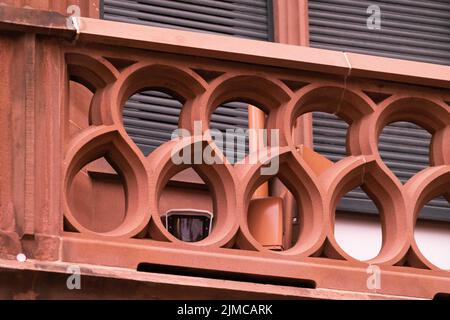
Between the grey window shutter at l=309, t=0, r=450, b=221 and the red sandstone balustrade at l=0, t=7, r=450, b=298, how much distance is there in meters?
1.30

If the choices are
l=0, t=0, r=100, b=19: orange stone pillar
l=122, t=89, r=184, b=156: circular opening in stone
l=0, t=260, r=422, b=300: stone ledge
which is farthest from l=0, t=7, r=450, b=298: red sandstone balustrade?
l=122, t=89, r=184, b=156: circular opening in stone

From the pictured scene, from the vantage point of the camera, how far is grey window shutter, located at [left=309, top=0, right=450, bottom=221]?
11.9m

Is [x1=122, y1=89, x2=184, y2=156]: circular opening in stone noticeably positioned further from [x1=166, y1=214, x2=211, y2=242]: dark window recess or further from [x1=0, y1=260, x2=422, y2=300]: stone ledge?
[x1=0, y1=260, x2=422, y2=300]: stone ledge

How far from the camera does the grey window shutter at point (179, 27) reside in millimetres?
11492

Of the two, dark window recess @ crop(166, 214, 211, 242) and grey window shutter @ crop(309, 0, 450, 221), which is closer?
dark window recess @ crop(166, 214, 211, 242)

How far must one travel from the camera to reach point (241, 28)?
12000 millimetres

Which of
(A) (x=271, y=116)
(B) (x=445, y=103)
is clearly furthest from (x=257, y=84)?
(B) (x=445, y=103)

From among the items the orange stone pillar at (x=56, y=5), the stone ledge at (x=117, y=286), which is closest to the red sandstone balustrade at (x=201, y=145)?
the stone ledge at (x=117, y=286)

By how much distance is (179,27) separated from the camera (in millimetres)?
11820

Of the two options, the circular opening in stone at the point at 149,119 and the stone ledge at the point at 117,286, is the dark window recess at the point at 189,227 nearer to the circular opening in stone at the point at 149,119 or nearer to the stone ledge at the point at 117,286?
the circular opening in stone at the point at 149,119

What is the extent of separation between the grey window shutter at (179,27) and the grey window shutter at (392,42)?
297 millimetres

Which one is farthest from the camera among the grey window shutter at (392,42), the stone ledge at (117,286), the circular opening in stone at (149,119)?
the grey window shutter at (392,42)

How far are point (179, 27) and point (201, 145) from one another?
1.83m

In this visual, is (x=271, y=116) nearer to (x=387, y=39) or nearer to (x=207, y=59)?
(x=207, y=59)
